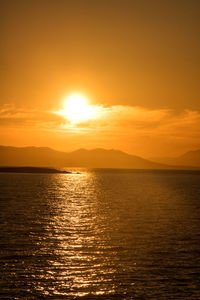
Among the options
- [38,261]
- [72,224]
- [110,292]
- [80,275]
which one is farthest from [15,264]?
[72,224]

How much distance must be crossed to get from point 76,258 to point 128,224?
84.8 feet

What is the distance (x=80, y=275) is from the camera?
32.5 m

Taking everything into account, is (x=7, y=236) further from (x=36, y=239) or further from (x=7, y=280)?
(x=7, y=280)

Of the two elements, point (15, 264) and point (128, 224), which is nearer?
point (15, 264)

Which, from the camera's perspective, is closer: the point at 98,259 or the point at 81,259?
the point at 81,259

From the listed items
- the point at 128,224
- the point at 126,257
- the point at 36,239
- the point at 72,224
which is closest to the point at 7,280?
the point at 126,257

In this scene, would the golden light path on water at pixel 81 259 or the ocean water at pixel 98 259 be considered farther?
the golden light path on water at pixel 81 259

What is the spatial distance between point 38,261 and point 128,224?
28678mm

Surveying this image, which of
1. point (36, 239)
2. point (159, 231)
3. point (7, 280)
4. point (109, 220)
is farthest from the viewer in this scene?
point (109, 220)

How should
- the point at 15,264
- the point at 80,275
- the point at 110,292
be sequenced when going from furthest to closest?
the point at 15,264 < the point at 80,275 < the point at 110,292

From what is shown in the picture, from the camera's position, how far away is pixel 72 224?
61.6 metres

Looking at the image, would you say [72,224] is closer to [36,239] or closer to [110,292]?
[36,239]

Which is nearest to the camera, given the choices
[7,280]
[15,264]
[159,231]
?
[7,280]

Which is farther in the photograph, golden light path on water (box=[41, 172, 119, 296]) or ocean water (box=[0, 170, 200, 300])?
golden light path on water (box=[41, 172, 119, 296])
